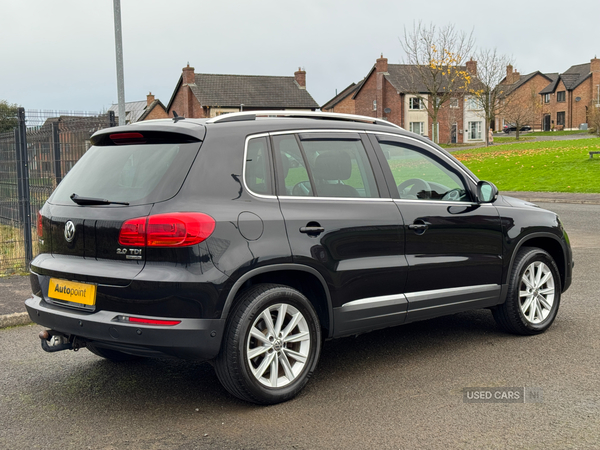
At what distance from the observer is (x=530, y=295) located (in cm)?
602

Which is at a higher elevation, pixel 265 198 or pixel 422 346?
pixel 265 198

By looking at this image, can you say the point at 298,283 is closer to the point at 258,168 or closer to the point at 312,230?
the point at 312,230

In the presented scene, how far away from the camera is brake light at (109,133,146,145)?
4531mm

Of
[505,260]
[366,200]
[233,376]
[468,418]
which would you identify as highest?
[366,200]

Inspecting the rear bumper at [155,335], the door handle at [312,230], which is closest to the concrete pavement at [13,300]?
the rear bumper at [155,335]

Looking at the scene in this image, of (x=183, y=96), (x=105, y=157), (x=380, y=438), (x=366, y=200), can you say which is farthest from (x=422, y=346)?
(x=183, y=96)

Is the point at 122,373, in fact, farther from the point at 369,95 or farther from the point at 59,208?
the point at 369,95

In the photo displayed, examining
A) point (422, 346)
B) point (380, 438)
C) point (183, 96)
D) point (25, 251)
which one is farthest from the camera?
point (183, 96)

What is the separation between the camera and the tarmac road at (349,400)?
3871 millimetres

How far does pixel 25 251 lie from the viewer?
9.80 metres

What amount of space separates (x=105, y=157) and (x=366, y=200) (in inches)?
73.2

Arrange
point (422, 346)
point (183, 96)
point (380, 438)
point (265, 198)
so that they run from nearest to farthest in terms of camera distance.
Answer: point (380, 438) < point (265, 198) < point (422, 346) < point (183, 96)

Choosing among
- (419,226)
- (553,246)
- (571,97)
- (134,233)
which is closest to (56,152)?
(134,233)

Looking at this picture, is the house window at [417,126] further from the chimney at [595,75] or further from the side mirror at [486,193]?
the side mirror at [486,193]
